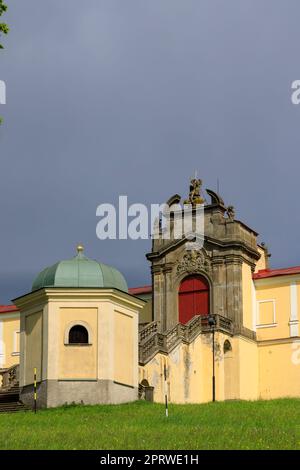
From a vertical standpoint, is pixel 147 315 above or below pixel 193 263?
below

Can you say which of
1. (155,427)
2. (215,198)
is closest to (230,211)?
(215,198)

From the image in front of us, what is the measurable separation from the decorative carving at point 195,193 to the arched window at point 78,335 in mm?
Answer: 18844

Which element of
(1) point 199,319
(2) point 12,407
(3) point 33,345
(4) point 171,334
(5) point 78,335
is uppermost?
(1) point 199,319

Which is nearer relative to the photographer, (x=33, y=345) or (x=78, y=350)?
(x=78, y=350)

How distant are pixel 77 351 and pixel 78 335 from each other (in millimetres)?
714

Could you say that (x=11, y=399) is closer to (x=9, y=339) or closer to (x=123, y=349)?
(x=123, y=349)

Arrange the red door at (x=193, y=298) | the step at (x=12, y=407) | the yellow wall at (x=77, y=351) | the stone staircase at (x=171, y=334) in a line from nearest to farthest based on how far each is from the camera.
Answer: the yellow wall at (x=77, y=351), the step at (x=12, y=407), the stone staircase at (x=171, y=334), the red door at (x=193, y=298)

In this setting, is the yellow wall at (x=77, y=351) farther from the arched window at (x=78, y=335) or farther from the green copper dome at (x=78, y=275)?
the green copper dome at (x=78, y=275)

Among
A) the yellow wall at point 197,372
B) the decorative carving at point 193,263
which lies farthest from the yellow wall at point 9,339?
the yellow wall at point 197,372

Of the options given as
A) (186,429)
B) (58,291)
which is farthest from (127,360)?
(186,429)

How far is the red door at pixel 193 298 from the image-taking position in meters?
61.2

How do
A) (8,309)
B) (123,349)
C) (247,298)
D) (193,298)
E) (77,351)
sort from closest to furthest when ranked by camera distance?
(77,351) → (123,349) → (247,298) → (193,298) → (8,309)

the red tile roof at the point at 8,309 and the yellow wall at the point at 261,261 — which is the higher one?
the yellow wall at the point at 261,261

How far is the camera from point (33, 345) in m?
46.0
